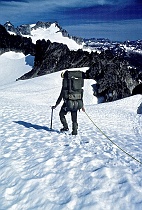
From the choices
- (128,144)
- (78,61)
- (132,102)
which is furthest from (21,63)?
(128,144)

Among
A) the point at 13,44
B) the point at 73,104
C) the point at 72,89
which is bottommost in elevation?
the point at 73,104

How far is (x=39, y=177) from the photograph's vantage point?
711cm

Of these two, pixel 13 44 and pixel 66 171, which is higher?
pixel 13 44

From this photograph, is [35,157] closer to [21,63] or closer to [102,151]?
[102,151]

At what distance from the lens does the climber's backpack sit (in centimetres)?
1037

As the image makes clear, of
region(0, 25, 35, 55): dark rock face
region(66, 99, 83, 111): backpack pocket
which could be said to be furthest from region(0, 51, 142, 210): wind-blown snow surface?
region(0, 25, 35, 55): dark rock face

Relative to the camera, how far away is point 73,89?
34.9 ft

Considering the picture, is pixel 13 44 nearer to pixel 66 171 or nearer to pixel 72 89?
pixel 72 89

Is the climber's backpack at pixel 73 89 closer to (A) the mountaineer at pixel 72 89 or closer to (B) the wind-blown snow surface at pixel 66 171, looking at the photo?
(A) the mountaineer at pixel 72 89

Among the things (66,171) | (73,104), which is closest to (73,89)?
(73,104)

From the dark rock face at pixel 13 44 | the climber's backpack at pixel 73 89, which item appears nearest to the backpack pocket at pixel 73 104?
the climber's backpack at pixel 73 89

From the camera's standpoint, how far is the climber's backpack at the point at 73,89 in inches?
408

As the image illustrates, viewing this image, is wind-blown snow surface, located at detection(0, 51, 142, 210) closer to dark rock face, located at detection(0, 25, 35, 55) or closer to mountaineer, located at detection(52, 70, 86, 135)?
mountaineer, located at detection(52, 70, 86, 135)

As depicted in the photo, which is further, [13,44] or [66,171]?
[13,44]
